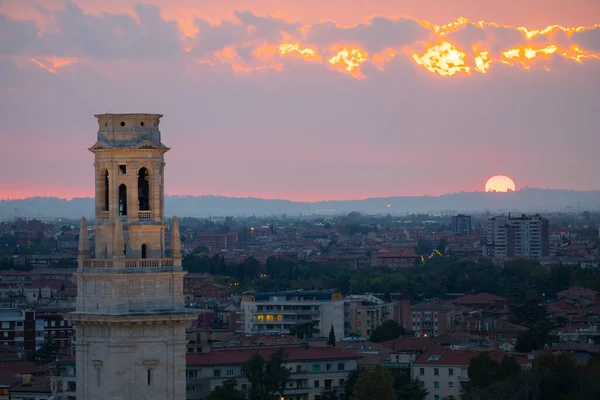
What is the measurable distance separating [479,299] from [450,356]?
4672 centimetres

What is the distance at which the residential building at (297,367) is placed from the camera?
67.4m

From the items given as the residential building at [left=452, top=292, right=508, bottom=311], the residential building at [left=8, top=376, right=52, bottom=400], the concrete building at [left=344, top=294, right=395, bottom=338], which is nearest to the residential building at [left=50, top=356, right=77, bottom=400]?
the residential building at [left=8, top=376, right=52, bottom=400]

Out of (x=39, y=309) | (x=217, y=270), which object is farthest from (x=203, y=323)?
(x=217, y=270)

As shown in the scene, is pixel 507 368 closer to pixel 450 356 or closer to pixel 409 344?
pixel 450 356

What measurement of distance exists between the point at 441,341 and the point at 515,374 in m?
23.6

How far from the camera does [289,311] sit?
99.8 meters

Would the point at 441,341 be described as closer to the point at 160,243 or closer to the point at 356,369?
the point at 356,369

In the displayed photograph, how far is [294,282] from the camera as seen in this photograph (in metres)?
131

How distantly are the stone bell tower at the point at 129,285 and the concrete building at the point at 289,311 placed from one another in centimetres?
7344

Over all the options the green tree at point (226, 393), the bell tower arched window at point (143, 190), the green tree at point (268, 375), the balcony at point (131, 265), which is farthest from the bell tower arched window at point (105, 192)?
the green tree at point (268, 375)

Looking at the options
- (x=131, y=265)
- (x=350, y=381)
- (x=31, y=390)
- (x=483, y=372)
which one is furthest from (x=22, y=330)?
(x=131, y=265)

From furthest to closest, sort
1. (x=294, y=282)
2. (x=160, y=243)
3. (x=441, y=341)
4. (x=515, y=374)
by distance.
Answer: (x=294, y=282) → (x=441, y=341) → (x=515, y=374) → (x=160, y=243)

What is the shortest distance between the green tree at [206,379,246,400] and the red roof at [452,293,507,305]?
57.4 metres

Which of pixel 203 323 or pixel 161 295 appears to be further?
pixel 203 323
